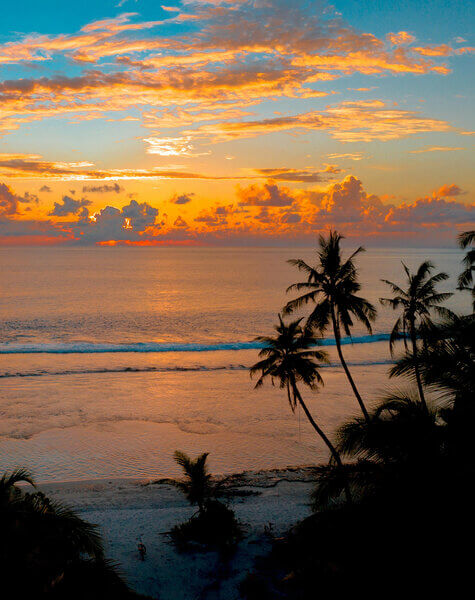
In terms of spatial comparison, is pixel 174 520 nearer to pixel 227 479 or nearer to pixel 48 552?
pixel 227 479

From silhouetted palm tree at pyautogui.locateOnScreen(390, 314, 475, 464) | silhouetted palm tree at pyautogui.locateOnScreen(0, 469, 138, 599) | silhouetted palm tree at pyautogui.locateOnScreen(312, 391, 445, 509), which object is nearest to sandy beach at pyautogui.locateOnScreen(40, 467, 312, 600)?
silhouetted palm tree at pyautogui.locateOnScreen(0, 469, 138, 599)

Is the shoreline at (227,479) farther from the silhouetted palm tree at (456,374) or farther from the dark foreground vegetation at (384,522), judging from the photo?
the silhouetted palm tree at (456,374)

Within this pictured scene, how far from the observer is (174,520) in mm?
19594

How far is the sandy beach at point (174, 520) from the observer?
1495 cm

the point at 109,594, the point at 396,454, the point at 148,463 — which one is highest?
the point at 396,454

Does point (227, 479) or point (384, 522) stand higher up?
point (384, 522)

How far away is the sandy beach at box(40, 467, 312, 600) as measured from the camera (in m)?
14.9

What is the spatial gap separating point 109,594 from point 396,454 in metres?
6.74

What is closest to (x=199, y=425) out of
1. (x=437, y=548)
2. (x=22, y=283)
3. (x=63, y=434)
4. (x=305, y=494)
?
(x=63, y=434)

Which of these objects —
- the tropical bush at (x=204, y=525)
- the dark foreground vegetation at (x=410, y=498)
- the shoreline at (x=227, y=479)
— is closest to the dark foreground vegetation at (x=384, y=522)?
the dark foreground vegetation at (x=410, y=498)

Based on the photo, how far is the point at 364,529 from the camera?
1099 cm

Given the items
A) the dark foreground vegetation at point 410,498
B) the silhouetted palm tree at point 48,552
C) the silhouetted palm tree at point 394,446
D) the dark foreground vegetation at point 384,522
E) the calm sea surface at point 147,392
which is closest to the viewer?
the silhouetted palm tree at point 48,552

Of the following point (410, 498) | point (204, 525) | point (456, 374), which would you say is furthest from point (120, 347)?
point (410, 498)

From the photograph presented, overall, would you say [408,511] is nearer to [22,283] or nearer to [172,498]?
[172,498]
